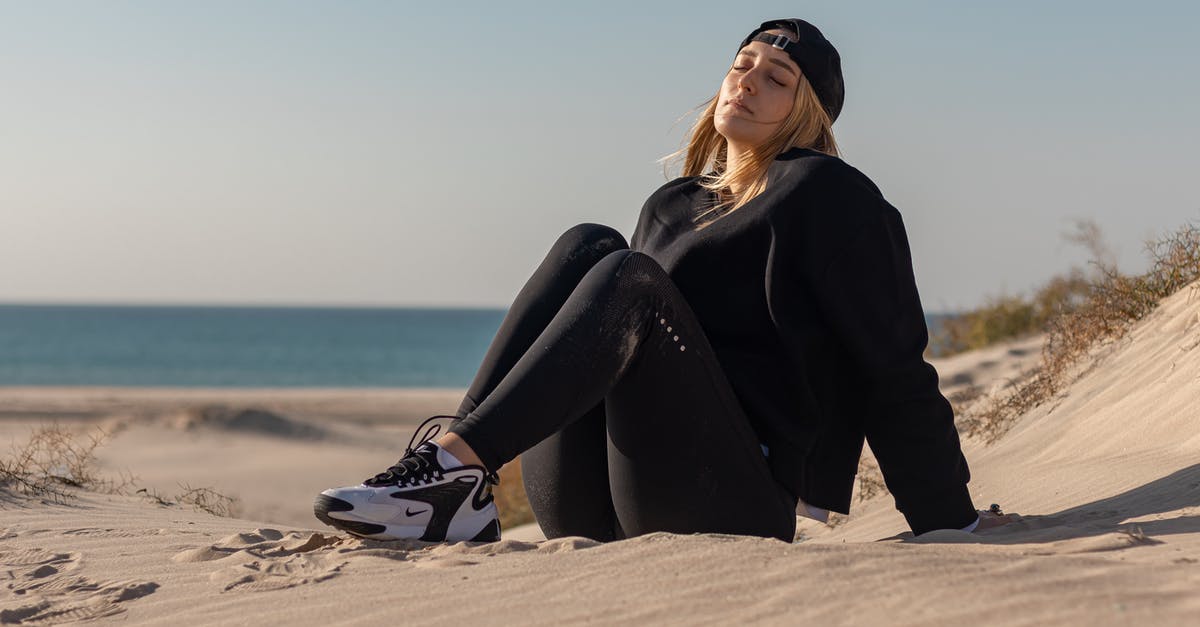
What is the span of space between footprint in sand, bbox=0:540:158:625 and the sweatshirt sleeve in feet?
6.07

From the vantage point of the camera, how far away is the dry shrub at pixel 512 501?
8.01 metres

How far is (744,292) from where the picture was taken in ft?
9.73

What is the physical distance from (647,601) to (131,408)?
1836cm

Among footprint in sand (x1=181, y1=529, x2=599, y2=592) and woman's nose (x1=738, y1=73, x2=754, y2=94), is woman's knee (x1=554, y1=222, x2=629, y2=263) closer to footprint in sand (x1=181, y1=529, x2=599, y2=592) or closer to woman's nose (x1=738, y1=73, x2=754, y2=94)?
woman's nose (x1=738, y1=73, x2=754, y2=94)

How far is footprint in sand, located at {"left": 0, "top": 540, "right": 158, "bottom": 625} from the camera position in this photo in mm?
2451

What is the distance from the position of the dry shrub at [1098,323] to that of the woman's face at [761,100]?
2544 mm

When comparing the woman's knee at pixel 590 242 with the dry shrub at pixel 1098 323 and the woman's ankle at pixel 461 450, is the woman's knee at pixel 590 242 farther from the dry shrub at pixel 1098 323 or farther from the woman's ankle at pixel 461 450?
the dry shrub at pixel 1098 323

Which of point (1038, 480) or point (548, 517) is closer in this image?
point (548, 517)

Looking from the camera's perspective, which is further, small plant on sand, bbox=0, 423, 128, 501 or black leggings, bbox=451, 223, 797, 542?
small plant on sand, bbox=0, 423, 128, 501

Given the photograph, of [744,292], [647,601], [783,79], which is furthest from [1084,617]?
[783,79]

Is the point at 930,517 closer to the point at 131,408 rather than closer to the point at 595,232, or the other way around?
the point at 595,232

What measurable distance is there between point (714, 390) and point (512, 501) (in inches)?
229

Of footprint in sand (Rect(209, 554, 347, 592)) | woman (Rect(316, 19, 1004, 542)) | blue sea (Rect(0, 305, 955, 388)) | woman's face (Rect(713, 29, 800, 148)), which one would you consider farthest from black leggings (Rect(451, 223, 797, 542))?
blue sea (Rect(0, 305, 955, 388))

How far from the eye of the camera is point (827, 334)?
9.55ft
